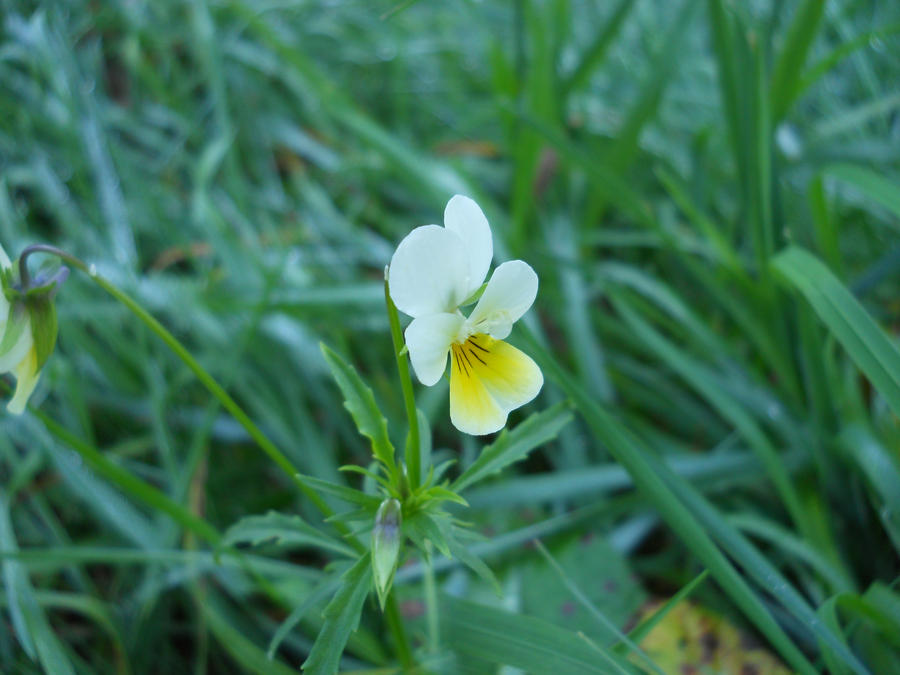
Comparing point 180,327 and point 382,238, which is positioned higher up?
point 382,238

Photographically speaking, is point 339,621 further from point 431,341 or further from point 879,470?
point 879,470

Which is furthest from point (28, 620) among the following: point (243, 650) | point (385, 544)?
point (385, 544)

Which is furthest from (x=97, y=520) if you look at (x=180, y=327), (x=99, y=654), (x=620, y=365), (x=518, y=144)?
(x=518, y=144)

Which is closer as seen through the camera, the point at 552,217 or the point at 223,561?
the point at 223,561

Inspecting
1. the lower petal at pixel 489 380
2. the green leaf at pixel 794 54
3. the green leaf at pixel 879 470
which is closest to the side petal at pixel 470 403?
the lower petal at pixel 489 380

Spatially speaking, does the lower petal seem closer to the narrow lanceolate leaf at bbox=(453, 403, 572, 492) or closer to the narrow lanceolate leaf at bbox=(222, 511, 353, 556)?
the narrow lanceolate leaf at bbox=(453, 403, 572, 492)

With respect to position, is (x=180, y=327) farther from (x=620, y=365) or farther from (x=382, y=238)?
(x=620, y=365)
